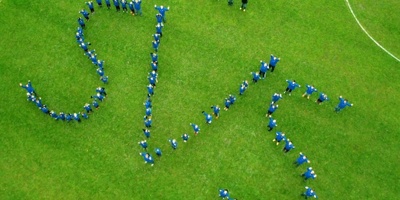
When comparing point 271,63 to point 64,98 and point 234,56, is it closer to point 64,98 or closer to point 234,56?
point 234,56

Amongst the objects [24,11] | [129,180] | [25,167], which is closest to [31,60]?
[24,11]

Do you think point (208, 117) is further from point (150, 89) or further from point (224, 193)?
point (224, 193)

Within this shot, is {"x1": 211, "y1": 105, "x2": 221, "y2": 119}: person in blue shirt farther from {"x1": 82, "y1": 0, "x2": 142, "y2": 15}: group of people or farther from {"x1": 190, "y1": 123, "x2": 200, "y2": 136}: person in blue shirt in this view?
{"x1": 82, "y1": 0, "x2": 142, "y2": 15}: group of people

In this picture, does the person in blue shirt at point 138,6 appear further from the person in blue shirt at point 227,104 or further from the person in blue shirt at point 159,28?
the person in blue shirt at point 227,104

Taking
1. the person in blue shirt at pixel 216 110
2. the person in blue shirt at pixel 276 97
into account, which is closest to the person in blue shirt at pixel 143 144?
the person in blue shirt at pixel 216 110

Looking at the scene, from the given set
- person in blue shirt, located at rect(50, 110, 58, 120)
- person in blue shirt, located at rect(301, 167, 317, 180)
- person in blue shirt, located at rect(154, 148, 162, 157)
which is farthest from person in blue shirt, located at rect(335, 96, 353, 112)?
person in blue shirt, located at rect(50, 110, 58, 120)
